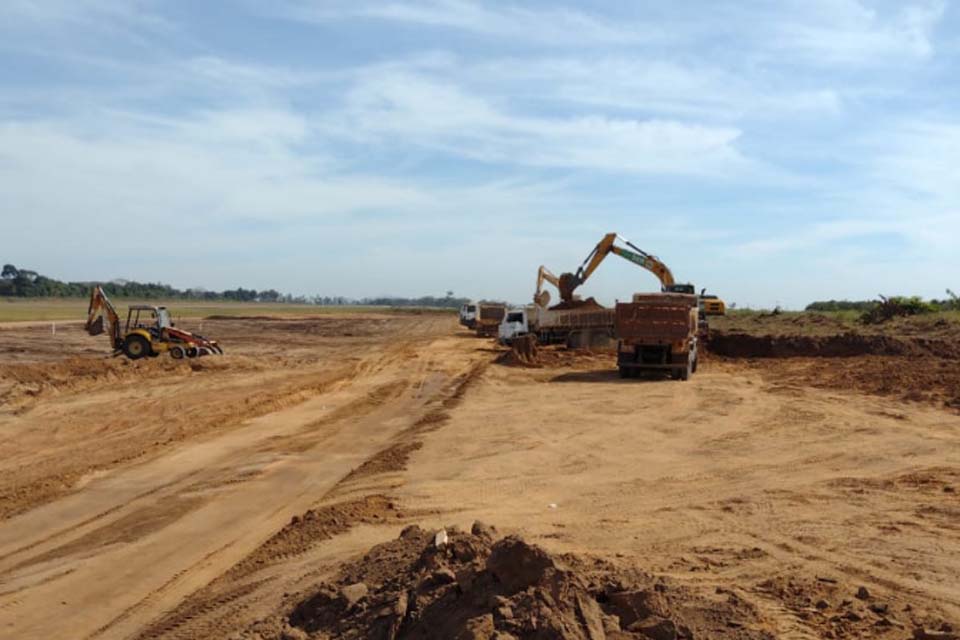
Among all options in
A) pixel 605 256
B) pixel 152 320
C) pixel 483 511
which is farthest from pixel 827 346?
pixel 483 511

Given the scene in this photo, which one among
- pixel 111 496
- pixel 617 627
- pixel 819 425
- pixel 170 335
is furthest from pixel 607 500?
pixel 170 335

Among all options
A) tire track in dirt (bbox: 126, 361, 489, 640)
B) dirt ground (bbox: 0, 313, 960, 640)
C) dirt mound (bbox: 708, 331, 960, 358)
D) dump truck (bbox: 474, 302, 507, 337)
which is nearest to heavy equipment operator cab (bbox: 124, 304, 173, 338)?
dirt ground (bbox: 0, 313, 960, 640)

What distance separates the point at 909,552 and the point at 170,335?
94.6 ft

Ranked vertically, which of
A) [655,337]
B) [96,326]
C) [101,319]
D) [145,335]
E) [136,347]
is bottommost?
[136,347]

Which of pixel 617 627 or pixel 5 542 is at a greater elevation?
pixel 617 627

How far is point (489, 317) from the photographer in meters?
54.7

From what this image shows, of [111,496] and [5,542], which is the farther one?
[111,496]

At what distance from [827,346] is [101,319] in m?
27.3

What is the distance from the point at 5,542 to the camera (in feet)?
31.4

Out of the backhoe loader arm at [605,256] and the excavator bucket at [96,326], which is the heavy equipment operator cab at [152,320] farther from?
the backhoe loader arm at [605,256]

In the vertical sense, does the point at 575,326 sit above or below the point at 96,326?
above

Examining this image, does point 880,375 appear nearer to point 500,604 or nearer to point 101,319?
point 500,604

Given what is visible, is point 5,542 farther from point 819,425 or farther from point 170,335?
point 170,335

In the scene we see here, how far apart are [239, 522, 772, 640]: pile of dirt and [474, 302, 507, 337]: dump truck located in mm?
46827
